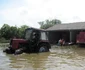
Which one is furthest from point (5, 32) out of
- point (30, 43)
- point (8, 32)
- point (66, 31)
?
point (30, 43)

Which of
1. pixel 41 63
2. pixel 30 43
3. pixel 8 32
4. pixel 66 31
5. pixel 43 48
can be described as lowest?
pixel 41 63

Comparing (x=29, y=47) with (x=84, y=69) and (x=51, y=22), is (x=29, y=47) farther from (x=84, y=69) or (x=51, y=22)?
(x=51, y=22)

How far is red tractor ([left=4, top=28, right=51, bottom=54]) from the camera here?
20062 mm

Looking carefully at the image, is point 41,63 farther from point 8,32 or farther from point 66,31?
point 8,32

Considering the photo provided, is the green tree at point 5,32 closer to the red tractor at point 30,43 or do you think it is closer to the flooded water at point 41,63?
the red tractor at point 30,43

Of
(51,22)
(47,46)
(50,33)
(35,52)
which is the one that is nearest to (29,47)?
(35,52)

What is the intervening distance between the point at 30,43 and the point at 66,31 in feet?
62.6

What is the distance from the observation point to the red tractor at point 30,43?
2006 cm

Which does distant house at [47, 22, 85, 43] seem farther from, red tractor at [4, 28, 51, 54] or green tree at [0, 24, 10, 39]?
green tree at [0, 24, 10, 39]

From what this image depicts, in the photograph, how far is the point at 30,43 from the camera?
20406mm

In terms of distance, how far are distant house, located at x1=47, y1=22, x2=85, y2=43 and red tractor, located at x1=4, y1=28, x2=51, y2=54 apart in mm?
12886

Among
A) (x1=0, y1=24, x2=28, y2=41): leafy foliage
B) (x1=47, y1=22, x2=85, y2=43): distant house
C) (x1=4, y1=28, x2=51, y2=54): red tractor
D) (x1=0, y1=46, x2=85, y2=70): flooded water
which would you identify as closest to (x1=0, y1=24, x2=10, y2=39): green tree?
(x1=0, y1=24, x2=28, y2=41): leafy foliage

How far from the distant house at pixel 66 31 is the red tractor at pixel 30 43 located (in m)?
12.9

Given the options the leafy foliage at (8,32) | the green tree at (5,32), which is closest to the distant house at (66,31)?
the leafy foliage at (8,32)
